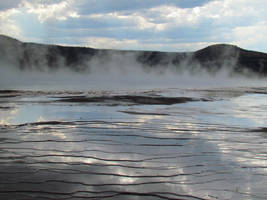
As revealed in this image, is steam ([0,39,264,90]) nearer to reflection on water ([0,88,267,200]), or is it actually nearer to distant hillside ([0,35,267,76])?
distant hillside ([0,35,267,76])

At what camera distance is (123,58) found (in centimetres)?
8056

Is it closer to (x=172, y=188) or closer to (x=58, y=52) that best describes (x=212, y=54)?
(x=58, y=52)

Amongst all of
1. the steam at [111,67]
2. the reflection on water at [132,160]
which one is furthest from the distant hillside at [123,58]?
the reflection on water at [132,160]

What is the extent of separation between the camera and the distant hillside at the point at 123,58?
67.9 m

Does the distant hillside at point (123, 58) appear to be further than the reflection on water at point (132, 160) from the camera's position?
Yes

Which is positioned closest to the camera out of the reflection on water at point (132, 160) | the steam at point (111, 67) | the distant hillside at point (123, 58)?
the reflection on water at point (132, 160)

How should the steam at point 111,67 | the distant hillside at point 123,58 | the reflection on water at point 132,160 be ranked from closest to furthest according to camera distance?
the reflection on water at point 132,160, the steam at point 111,67, the distant hillside at point 123,58

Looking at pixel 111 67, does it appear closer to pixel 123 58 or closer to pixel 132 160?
pixel 123 58

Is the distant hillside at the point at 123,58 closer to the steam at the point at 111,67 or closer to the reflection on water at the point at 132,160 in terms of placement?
the steam at the point at 111,67

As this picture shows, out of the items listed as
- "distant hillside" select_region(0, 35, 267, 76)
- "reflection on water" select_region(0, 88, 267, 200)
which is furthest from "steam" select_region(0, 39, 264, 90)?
"reflection on water" select_region(0, 88, 267, 200)

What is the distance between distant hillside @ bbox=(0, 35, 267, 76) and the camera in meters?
67.9

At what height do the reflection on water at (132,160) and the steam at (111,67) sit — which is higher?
the steam at (111,67)

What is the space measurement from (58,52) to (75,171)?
7646 centimetres

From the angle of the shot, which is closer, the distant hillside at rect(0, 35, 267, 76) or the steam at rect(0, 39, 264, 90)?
the steam at rect(0, 39, 264, 90)
